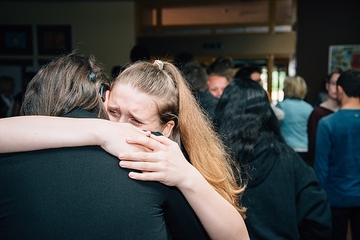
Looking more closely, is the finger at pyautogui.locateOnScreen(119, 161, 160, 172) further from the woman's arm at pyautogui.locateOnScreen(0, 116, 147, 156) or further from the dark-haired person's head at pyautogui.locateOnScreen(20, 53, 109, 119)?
the dark-haired person's head at pyautogui.locateOnScreen(20, 53, 109, 119)

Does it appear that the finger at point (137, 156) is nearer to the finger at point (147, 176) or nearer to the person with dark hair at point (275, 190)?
the finger at point (147, 176)

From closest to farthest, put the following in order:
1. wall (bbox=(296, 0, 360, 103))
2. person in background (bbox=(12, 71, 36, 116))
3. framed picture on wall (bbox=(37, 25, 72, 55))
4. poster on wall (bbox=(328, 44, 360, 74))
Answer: person in background (bbox=(12, 71, 36, 116)) < poster on wall (bbox=(328, 44, 360, 74)) < wall (bbox=(296, 0, 360, 103)) < framed picture on wall (bbox=(37, 25, 72, 55))

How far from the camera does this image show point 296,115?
13.0ft

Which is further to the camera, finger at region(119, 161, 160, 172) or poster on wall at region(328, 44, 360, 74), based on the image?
poster on wall at region(328, 44, 360, 74)

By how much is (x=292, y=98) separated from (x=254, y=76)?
0.53 metres

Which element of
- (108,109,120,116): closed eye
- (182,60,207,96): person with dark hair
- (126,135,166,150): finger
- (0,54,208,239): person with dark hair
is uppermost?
(182,60,207,96): person with dark hair

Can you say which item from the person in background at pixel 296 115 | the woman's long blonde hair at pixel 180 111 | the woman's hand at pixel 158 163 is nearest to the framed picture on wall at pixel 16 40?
the person in background at pixel 296 115

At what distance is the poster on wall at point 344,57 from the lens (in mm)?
5340

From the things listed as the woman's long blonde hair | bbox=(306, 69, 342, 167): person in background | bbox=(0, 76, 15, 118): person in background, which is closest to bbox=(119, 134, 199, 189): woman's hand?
the woman's long blonde hair

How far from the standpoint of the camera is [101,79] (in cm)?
119

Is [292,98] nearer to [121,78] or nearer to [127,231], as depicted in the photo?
[121,78]

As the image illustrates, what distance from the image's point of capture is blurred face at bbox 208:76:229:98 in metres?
3.56

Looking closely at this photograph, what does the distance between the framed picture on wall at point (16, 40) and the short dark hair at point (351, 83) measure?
22.5 feet

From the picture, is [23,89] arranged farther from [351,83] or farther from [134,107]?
[351,83]
